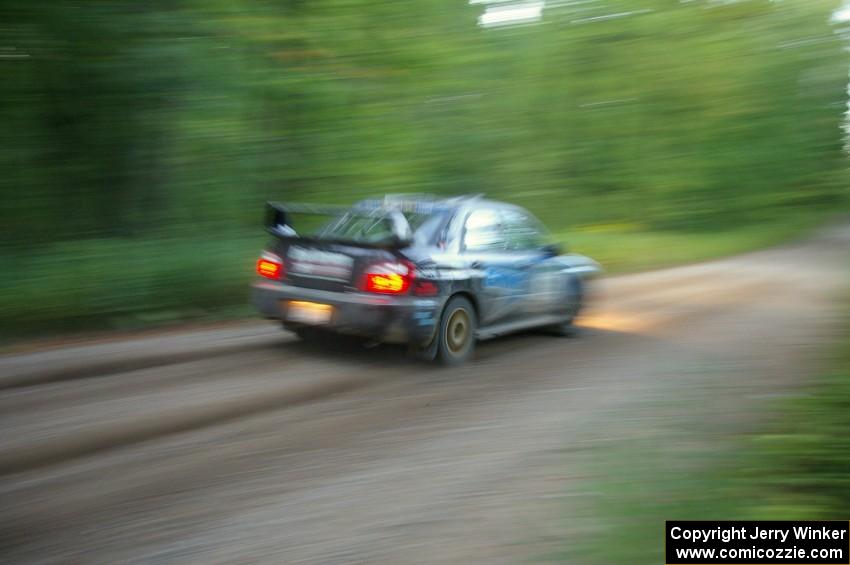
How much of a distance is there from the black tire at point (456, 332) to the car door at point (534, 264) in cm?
90

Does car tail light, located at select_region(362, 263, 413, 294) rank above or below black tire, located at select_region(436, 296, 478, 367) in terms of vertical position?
above

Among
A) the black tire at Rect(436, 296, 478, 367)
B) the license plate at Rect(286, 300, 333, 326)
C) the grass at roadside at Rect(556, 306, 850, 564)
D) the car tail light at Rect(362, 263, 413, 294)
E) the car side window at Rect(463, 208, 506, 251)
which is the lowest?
the grass at roadside at Rect(556, 306, 850, 564)

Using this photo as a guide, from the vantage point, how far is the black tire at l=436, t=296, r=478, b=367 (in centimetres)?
830

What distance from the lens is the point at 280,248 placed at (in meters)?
8.50

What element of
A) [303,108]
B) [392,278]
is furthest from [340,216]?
[303,108]

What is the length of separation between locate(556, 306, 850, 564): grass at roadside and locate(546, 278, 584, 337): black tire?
4.98 meters

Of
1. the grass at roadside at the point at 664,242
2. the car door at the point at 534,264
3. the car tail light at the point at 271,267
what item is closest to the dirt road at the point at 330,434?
the car door at the point at 534,264

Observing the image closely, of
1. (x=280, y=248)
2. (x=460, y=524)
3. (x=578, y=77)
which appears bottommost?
(x=460, y=524)

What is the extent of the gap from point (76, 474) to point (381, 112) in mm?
11825

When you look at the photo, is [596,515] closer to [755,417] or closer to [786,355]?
[755,417]

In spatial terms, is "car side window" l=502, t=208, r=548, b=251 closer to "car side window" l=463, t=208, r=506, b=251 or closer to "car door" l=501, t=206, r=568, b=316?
"car door" l=501, t=206, r=568, b=316

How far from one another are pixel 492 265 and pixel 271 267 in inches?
88.6

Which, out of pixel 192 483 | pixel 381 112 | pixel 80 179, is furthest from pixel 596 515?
pixel 381 112
